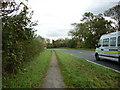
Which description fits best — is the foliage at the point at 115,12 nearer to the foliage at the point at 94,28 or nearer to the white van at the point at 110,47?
the foliage at the point at 94,28

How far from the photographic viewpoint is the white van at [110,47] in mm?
7555

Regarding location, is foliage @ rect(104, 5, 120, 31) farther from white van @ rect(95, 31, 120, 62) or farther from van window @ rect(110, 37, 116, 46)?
van window @ rect(110, 37, 116, 46)

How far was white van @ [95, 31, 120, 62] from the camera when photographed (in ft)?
24.8

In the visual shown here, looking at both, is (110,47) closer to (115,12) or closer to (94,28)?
(115,12)

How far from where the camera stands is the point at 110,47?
8.42 metres

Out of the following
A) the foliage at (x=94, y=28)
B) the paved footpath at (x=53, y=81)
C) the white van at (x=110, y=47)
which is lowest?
the paved footpath at (x=53, y=81)

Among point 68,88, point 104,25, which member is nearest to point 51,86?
point 68,88

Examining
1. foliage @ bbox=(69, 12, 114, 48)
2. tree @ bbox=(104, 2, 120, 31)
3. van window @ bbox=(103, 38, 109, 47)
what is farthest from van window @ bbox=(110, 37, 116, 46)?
foliage @ bbox=(69, 12, 114, 48)

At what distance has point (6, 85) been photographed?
416 cm

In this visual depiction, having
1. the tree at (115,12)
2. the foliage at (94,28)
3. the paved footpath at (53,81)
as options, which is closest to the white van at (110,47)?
the paved footpath at (53,81)

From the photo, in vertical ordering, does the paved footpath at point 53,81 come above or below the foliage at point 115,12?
below

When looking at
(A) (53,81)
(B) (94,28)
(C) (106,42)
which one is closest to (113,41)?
(C) (106,42)

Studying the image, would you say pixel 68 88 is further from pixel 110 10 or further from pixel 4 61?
pixel 110 10

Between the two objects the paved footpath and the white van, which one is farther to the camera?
the white van
